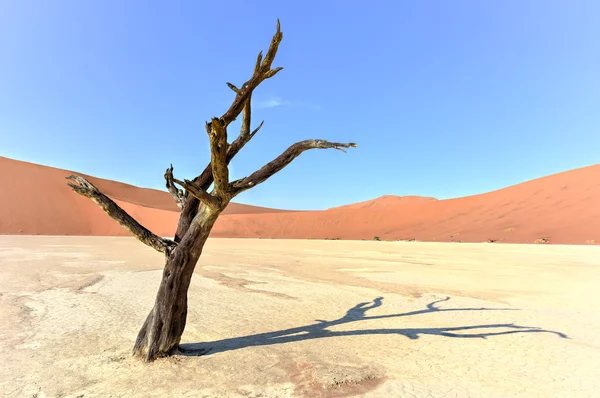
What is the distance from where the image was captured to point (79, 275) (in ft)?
39.4

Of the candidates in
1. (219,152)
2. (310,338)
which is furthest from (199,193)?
(310,338)

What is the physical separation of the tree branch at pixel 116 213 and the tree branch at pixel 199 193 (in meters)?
0.92

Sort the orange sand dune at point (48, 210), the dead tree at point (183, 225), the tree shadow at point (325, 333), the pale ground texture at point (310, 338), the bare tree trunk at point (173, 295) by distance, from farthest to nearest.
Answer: the orange sand dune at point (48, 210) → the tree shadow at point (325, 333) → the bare tree trunk at point (173, 295) → the dead tree at point (183, 225) → the pale ground texture at point (310, 338)

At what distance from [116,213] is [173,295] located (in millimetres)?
1263

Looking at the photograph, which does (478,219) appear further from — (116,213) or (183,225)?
(116,213)

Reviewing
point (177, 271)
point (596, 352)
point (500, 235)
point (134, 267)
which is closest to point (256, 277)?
point (134, 267)

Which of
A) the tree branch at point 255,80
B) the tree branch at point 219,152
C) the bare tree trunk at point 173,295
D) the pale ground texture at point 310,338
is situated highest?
the tree branch at point 255,80

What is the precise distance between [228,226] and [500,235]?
3426cm

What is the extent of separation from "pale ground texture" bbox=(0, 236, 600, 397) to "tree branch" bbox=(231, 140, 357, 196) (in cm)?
225

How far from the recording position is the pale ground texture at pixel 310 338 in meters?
4.21

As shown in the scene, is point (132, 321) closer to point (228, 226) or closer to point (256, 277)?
point (256, 277)

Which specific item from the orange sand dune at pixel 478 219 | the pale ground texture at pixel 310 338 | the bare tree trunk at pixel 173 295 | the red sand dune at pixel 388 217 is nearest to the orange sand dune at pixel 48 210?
the red sand dune at pixel 388 217

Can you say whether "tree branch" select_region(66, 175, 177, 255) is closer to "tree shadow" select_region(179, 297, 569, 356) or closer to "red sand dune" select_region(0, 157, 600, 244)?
"tree shadow" select_region(179, 297, 569, 356)

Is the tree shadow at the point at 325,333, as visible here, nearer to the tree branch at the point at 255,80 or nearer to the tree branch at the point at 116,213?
the tree branch at the point at 116,213
